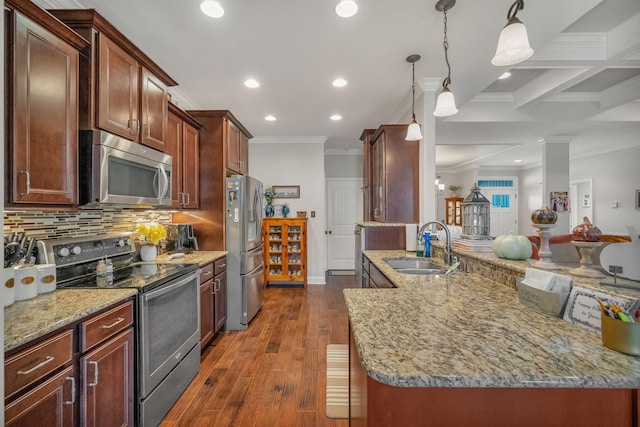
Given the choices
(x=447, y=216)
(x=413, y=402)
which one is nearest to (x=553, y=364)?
(x=413, y=402)

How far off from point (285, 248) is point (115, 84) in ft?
11.0

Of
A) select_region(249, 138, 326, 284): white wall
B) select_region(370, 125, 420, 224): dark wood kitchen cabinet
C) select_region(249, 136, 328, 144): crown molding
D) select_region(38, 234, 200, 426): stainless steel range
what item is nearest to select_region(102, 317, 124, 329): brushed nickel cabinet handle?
select_region(38, 234, 200, 426): stainless steel range

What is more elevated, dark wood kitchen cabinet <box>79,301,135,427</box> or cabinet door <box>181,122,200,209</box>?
cabinet door <box>181,122,200,209</box>

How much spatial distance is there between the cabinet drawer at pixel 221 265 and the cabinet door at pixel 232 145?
106 cm

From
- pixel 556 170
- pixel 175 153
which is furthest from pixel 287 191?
pixel 556 170

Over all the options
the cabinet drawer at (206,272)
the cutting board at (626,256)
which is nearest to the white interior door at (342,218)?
the cabinet drawer at (206,272)

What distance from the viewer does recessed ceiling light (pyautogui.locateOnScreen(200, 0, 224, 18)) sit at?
1.74 meters

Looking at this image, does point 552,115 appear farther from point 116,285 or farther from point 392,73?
point 116,285

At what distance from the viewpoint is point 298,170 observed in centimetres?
493

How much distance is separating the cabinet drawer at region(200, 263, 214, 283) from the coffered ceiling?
1851 mm

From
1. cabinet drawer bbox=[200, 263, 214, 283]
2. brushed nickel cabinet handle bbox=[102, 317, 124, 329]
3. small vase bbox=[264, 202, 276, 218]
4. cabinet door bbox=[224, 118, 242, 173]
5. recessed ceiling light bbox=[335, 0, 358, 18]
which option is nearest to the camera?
brushed nickel cabinet handle bbox=[102, 317, 124, 329]

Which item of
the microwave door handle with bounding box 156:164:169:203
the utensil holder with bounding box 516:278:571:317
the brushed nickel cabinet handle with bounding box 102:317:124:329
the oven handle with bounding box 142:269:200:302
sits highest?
the microwave door handle with bounding box 156:164:169:203

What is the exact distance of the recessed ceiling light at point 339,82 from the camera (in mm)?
2766

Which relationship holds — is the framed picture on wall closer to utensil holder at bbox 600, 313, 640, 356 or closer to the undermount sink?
the undermount sink
